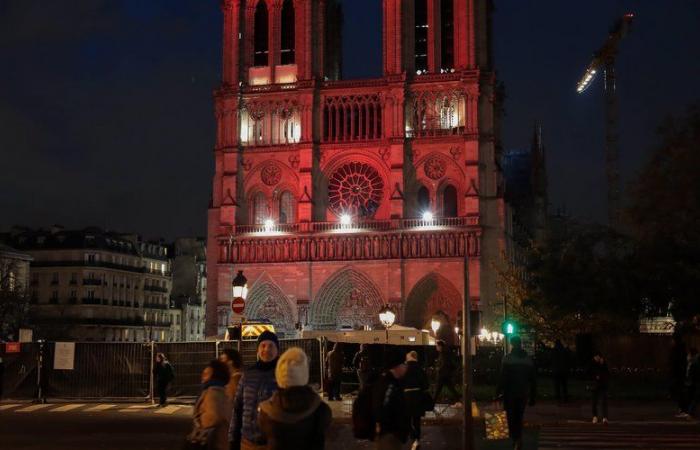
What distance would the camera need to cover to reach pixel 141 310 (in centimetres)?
8900

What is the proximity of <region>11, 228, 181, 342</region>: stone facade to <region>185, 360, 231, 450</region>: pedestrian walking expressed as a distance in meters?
70.4

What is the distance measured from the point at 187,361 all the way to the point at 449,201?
33.5 metres

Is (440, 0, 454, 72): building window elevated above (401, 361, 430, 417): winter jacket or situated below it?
above

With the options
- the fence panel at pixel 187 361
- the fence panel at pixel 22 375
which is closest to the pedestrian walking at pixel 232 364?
the fence panel at pixel 187 361

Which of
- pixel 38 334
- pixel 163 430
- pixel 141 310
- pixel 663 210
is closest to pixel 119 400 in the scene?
pixel 163 430

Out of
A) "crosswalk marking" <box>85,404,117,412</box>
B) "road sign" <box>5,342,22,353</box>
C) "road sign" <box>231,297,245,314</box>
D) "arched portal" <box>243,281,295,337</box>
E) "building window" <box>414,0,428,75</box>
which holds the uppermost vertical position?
"building window" <box>414,0,428,75</box>

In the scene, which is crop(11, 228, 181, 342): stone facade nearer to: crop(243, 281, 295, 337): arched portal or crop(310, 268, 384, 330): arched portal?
crop(243, 281, 295, 337): arched portal

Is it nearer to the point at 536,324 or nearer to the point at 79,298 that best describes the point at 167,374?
the point at 536,324

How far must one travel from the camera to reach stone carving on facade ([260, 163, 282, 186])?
61.6 metres

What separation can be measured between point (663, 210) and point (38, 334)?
2165 inches

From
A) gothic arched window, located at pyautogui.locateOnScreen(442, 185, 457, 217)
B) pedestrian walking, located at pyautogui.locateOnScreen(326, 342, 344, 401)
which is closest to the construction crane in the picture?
gothic arched window, located at pyautogui.locateOnScreen(442, 185, 457, 217)

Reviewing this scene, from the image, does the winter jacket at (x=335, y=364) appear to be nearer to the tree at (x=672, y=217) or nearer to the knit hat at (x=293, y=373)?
the tree at (x=672, y=217)

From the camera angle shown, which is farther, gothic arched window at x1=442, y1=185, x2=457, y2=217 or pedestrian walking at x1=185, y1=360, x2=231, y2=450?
gothic arched window at x1=442, y1=185, x2=457, y2=217

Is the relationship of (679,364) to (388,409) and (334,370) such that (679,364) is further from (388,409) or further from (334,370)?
(388,409)
